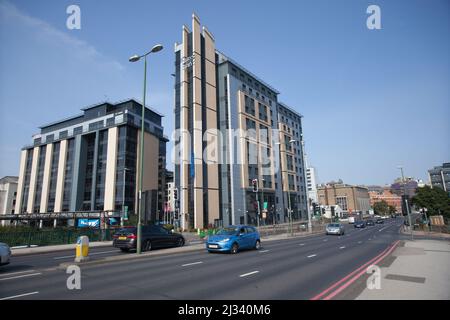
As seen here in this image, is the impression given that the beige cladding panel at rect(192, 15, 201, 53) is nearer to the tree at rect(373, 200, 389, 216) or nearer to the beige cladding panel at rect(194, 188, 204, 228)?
the beige cladding panel at rect(194, 188, 204, 228)

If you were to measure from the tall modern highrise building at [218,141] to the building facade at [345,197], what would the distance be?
83262 mm

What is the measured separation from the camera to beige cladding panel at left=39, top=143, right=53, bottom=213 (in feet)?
250

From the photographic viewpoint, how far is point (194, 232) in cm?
4612

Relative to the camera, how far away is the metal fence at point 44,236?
20.2 meters

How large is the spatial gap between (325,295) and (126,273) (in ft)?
22.6

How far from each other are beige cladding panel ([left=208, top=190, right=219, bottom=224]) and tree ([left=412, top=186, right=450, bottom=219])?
4011cm

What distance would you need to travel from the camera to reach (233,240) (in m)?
15.3

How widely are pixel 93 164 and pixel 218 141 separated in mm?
37019

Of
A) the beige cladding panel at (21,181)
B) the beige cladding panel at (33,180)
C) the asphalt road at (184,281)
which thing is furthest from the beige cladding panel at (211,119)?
the beige cladding panel at (21,181)

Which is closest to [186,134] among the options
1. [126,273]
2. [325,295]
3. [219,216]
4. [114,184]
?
[219,216]

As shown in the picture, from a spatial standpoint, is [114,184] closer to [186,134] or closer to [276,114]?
[186,134]

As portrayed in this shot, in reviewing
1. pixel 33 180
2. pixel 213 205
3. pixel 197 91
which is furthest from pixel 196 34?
pixel 33 180

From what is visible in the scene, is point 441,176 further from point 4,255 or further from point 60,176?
point 4,255

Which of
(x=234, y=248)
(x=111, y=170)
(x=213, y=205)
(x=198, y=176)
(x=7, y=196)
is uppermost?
(x=111, y=170)
